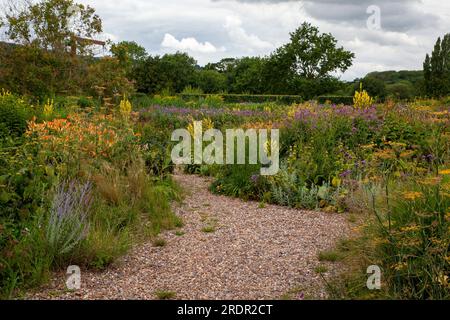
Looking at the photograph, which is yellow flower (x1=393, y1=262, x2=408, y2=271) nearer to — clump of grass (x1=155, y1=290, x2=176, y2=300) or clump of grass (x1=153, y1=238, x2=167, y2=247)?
clump of grass (x1=155, y1=290, x2=176, y2=300)

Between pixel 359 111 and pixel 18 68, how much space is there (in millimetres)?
10317

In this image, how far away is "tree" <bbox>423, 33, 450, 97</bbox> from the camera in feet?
106

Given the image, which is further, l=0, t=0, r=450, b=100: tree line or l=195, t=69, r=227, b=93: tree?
l=195, t=69, r=227, b=93: tree

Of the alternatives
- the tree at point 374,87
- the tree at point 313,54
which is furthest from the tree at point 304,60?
the tree at point 374,87

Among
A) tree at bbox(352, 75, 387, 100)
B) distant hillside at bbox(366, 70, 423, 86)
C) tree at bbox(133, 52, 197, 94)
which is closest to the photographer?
tree at bbox(352, 75, 387, 100)

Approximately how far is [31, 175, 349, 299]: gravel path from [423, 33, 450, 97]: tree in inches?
1212

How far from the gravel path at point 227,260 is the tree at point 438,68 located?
3079cm

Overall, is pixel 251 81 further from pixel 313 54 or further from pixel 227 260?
pixel 227 260

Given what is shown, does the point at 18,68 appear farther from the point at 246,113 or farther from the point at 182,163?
the point at 182,163

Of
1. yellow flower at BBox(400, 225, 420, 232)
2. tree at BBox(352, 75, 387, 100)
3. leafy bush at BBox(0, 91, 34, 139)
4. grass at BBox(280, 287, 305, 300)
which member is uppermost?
tree at BBox(352, 75, 387, 100)

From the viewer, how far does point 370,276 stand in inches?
125

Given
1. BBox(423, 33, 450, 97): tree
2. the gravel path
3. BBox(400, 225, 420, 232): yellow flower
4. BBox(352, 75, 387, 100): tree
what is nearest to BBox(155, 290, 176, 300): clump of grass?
the gravel path

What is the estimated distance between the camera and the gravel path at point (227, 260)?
3412 mm
